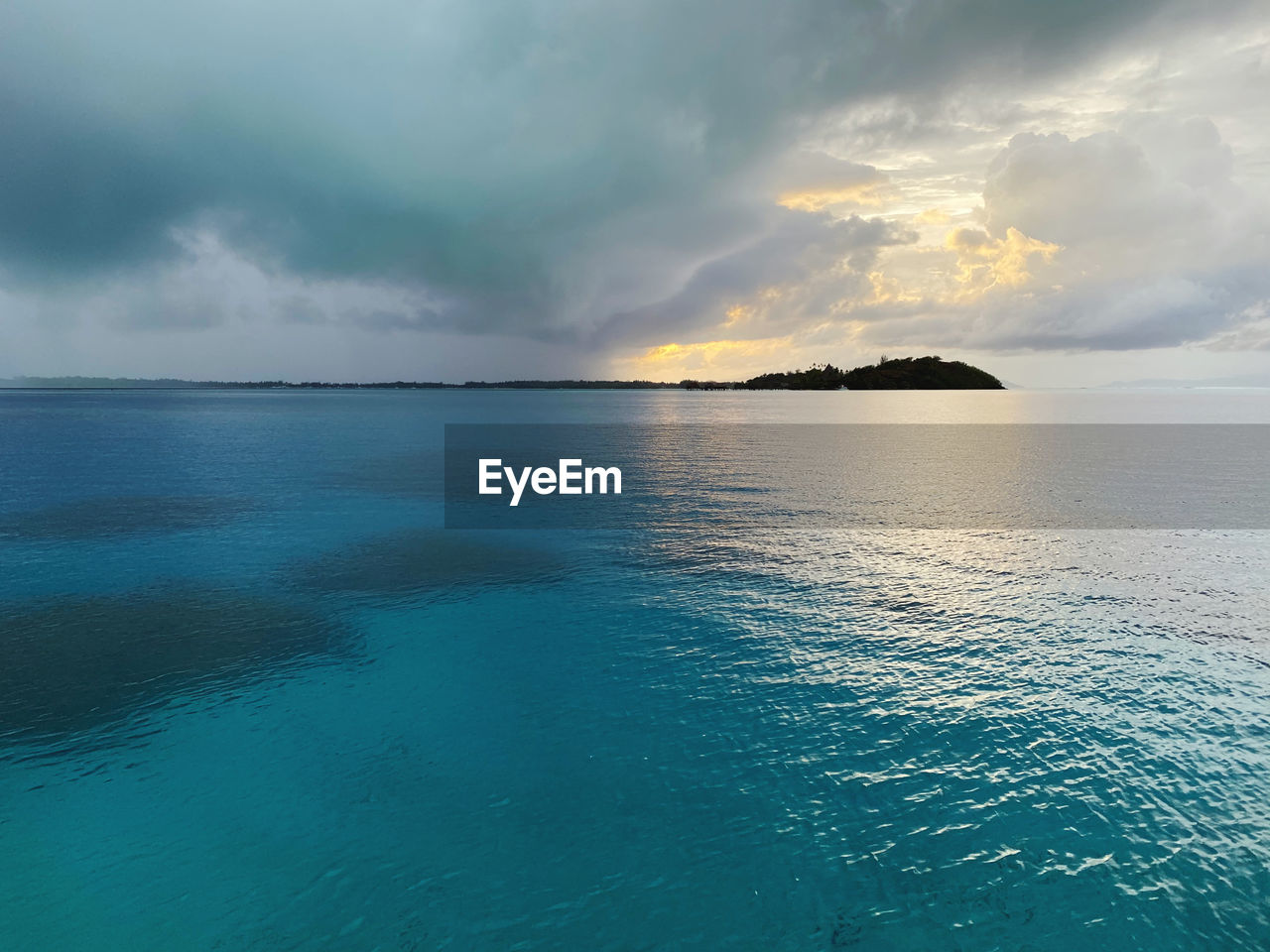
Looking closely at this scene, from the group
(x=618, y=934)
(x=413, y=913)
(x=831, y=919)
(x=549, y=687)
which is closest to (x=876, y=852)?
(x=831, y=919)

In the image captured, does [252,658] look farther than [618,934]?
Yes

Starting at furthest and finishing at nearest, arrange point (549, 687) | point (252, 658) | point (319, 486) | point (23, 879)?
1. point (319, 486)
2. point (252, 658)
3. point (549, 687)
4. point (23, 879)

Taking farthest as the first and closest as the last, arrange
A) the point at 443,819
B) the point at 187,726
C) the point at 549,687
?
the point at 549,687
the point at 187,726
the point at 443,819

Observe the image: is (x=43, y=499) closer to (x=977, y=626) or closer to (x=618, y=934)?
(x=618, y=934)

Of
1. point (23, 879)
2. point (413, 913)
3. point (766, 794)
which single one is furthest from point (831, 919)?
point (23, 879)

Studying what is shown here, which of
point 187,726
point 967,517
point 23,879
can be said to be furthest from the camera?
point 967,517

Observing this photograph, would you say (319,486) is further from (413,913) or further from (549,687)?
(413,913)
